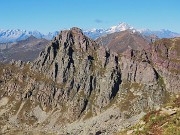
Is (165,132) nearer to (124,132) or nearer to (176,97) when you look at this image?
(124,132)

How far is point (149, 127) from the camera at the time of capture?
44031mm

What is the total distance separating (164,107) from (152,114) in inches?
138

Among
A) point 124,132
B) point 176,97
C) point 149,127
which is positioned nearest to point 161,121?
point 149,127

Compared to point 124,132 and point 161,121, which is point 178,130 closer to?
point 161,121

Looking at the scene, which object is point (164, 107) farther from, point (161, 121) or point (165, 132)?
point (165, 132)

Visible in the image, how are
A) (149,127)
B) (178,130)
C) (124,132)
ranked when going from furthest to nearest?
(124,132) < (149,127) < (178,130)

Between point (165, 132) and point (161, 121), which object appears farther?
point (161, 121)

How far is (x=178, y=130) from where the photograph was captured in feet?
134

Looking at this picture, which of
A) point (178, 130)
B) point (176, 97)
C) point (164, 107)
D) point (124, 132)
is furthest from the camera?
point (176, 97)

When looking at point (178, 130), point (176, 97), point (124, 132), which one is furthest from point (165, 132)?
point (176, 97)

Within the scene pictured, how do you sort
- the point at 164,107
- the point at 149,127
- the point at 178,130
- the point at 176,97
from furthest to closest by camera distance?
the point at 176,97 < the point at 164,107 < the point at 149,127 < the point at 178,130

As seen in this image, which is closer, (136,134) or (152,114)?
(136,134)

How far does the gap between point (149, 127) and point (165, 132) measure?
315 cm

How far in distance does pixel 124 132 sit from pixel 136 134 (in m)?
3.12
